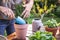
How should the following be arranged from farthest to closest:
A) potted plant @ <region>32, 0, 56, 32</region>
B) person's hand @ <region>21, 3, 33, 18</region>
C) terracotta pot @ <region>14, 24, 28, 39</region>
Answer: potted plant @ <region>32, 0, 56, 32</region>, person's hand @ <region>21, 3, 33, 18</region>, terracotta pot @ <region>14, 24, 28, 39</region>

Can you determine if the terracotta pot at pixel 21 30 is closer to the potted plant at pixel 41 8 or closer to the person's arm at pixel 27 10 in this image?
the person's arm at pixel 27 10

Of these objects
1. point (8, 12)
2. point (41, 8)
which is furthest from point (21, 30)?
point (41, 8)

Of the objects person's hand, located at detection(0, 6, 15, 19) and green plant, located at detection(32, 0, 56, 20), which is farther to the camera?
green plant, located at detection(32, 0, 56, 20)

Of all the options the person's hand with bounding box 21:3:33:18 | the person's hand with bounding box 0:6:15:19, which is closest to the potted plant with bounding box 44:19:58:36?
the person's hand with bounding box 21:3:33:18

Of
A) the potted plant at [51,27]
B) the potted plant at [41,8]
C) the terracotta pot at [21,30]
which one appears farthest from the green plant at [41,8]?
the terracotta pot at [21,30]

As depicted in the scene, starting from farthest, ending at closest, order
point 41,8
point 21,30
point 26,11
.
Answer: point 41,8
point 26,11
point 21,30

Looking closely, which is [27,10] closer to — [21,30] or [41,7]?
[21,30]

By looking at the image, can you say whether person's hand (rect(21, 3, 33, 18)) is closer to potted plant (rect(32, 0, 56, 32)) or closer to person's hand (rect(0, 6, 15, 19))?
person's hand (rect(0, 6, 15, 19))

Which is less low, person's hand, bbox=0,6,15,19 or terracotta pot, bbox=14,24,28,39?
person's hand, bbox=0,6,15,19

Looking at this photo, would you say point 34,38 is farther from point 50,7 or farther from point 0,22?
point 50,7

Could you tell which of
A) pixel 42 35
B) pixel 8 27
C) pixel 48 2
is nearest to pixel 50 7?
pixel 48 2

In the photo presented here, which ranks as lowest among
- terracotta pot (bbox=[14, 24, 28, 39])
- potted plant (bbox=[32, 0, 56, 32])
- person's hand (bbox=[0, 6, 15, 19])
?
terracotta pot (bbox=[14, 24, 28, 39])

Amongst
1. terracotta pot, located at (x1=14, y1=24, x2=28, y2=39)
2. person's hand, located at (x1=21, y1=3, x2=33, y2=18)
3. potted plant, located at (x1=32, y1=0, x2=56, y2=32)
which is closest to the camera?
terracotta pot, located at (x1=14, y1=24, x2=28, y2=39)

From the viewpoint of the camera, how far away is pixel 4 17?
2.16m
